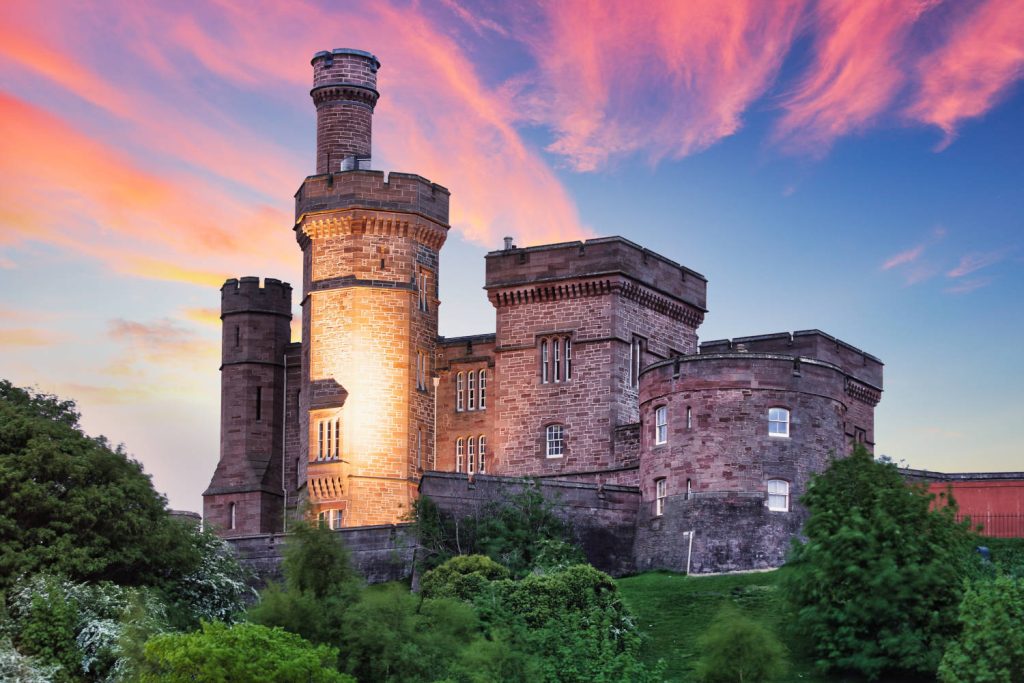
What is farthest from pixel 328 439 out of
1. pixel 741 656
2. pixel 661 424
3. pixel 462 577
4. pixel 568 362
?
pixel 741 656

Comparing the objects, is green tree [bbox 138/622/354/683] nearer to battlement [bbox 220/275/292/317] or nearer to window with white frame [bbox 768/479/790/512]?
window with white frame [bbox 768/479/790/512]

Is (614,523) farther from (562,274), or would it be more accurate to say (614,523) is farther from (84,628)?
(84,628)

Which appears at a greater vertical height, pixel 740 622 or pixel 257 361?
pixel 257 361

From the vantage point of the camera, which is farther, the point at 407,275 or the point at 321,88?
the point at 321,88

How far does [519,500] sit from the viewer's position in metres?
59.0

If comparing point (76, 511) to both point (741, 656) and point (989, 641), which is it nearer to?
point (741, 656)

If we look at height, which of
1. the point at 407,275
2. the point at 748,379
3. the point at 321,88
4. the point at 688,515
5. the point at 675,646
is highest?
the point at 321,88

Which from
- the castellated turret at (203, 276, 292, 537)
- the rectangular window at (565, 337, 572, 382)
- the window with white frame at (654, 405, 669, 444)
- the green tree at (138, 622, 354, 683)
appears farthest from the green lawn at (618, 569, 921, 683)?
the castellated turret at (203, 276, 292, 537)

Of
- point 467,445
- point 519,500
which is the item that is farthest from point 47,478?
point 467,445

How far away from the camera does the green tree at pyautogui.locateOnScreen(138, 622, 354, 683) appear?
42.5 metres

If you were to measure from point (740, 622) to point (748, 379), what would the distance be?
42.0 feet

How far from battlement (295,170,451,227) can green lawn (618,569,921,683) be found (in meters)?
17.6

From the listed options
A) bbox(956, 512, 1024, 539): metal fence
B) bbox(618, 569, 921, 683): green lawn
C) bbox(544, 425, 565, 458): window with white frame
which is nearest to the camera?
bbox(618, 569, 921, 683): green lawn

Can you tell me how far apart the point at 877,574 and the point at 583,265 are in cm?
2351
